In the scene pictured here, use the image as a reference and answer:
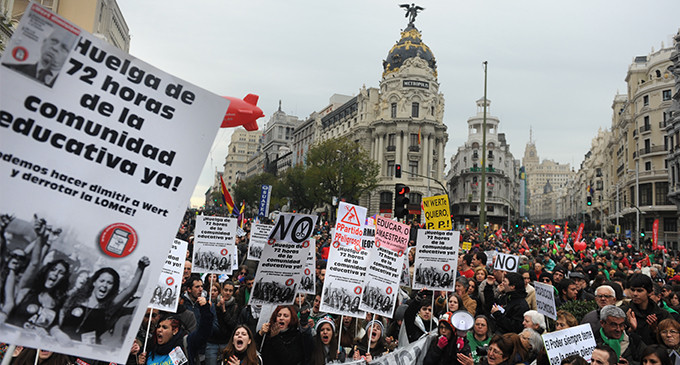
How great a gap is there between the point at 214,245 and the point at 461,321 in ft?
13.2

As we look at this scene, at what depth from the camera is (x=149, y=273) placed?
261 cm

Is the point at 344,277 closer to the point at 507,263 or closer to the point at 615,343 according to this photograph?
the point at 615,343

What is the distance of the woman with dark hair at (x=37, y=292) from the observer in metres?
2.39

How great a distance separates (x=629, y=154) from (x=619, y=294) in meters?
58.2

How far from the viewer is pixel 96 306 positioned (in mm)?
2551

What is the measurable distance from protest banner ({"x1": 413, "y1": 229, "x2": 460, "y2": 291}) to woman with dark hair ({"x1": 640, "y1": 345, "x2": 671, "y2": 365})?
130 inches

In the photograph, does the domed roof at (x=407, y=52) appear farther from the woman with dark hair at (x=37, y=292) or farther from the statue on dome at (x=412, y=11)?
the woman with dark hair at (x=37, y=292)

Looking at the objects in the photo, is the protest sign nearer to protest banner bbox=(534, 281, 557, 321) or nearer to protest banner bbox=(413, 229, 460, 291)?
protest banner bbox=(413, 229, 460, 291)

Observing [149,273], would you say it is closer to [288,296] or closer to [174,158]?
[174,158]

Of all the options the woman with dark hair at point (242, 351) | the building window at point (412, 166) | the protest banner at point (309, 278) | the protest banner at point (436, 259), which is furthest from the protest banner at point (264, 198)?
the building window at point (412, 166)

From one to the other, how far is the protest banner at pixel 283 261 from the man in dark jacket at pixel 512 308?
2951 mm

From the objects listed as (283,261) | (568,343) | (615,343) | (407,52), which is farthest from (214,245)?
(407,52)

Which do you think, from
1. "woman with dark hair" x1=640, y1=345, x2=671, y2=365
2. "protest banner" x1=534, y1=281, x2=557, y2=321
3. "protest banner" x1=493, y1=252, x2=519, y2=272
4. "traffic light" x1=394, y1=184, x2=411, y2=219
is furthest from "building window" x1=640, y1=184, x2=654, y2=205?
"woman with dark hair" x1=640, y1=345, x2=671, y2=365

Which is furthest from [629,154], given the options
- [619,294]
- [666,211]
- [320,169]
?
[619,294]
